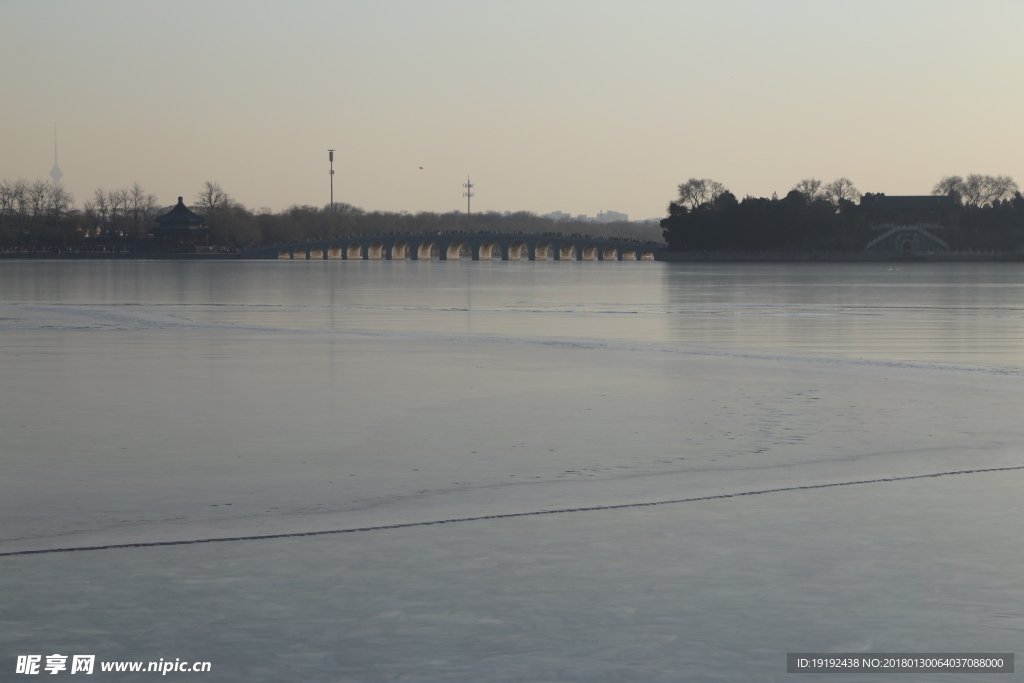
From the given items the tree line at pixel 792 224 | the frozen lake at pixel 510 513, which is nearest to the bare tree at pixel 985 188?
the tree line at pixel 792 224

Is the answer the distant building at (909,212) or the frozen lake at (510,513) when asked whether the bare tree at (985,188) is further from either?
the frozen lake at (510,513)

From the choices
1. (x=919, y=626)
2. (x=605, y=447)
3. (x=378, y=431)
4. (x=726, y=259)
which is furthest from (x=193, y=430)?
(x=726, y=259)

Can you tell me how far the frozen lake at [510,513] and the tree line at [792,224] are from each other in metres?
144

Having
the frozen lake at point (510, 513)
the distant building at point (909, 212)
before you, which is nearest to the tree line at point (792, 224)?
the distant building at point (909, 212)

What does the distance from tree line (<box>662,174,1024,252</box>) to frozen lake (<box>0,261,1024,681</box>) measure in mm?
Answer: 143972

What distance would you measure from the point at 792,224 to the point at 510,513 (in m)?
158

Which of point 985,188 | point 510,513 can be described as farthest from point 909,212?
point 510,513

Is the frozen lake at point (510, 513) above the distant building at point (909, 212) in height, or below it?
below

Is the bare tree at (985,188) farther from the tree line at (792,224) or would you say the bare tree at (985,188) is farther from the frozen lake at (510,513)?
the frozen lake at (510,513)

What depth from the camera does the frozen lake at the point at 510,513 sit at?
17.5 feet

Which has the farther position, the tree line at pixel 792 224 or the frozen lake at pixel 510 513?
the tree line at pixel 792 224

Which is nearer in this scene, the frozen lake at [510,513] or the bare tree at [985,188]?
the frozen lake at [510,513]

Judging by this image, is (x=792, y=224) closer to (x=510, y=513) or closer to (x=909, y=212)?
(x=909, y=212)

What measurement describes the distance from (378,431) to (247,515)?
398 centimetres
